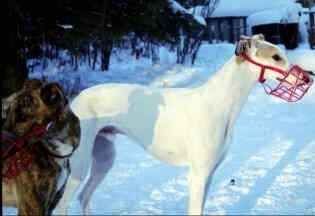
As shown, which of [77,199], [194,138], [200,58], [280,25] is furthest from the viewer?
[280,25]

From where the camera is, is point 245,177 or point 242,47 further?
point 245,177

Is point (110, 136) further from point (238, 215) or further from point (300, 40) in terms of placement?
point (300, 40)

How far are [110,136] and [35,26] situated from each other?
6.42 meters

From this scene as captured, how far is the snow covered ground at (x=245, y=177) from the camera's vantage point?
5203 millimetres

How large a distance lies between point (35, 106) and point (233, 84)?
5.21 ft

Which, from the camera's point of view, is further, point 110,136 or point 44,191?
point 110,136

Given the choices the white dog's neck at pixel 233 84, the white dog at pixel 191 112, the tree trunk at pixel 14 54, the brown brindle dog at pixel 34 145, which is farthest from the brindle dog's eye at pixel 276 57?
the tree trunk at pixel 14 54

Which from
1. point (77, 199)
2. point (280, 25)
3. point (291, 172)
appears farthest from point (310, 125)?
point (280, 25)

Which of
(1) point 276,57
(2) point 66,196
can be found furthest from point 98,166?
(1) point 276,57

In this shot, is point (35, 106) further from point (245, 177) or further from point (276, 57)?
point (245, 177)

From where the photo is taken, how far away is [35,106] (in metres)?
3.20

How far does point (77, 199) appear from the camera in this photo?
5148 millimetres

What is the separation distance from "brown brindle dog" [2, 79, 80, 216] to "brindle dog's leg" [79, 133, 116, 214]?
148 cm

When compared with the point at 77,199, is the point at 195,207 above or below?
above
